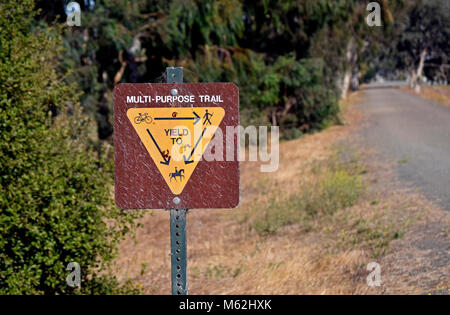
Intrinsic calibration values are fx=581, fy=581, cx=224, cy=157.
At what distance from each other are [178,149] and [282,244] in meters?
6.39

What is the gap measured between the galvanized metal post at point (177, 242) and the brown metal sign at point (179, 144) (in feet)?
0.17

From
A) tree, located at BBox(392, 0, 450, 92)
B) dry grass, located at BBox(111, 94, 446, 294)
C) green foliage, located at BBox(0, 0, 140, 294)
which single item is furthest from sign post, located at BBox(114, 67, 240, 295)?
tree, located at BBox(392, 0, 450, 92)

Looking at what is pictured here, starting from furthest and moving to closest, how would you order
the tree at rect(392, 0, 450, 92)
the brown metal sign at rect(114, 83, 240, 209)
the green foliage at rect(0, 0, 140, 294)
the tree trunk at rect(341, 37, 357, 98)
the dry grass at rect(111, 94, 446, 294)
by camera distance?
the tree at rect(392, 0, 450, 92) → the tree trunk at rect(341, 37, 357, 98) → the dry grass at rect(111, 94, 446, 294) → the green foliage at rect(0, 0, 140, 294) → the brown metal sign at rect(114, 83, 240, 209)

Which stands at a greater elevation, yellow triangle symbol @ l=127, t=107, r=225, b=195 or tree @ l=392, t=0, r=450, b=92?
tree @ l=392, t=0, r=450, b=92

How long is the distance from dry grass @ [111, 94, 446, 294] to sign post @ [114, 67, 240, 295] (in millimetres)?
3660

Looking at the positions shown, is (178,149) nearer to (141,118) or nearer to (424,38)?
(141,118)

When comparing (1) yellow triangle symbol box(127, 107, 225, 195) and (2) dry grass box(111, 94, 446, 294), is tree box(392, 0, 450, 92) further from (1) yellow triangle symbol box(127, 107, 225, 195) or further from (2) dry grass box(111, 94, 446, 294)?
(1) yellow triangle symbol box(127, 107, 225, 195)

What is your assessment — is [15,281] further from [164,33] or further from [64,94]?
[164,33]

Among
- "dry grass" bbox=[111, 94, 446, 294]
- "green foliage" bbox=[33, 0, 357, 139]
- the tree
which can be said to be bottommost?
"dry grass" bbox=[111, 94, 446, 294]

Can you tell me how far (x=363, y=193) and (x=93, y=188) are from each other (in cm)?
563

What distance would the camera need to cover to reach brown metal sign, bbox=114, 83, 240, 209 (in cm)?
287

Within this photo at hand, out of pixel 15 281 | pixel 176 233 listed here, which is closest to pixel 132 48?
pixel 15 281

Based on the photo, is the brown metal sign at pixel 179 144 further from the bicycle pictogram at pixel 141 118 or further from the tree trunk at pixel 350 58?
the tree trunk at pixel 350 58

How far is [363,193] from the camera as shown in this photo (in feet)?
34.6
